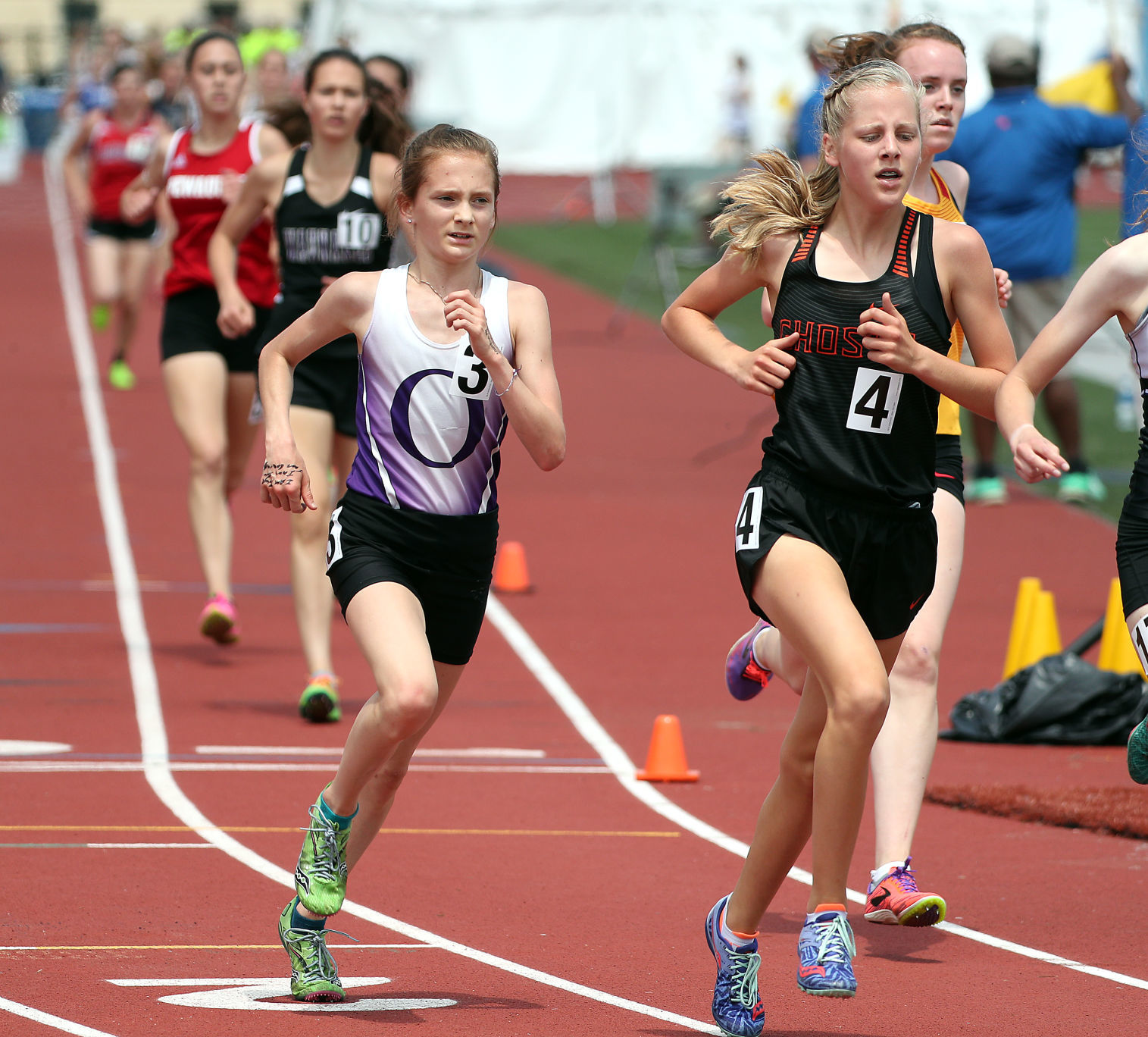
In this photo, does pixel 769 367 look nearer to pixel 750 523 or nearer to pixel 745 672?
pixel 750 523

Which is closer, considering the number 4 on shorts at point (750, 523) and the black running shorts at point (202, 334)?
the number 4 on shorts at point (750, 523)

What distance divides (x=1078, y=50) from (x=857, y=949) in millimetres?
34398

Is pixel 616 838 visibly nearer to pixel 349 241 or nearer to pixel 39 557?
pixel 349 241

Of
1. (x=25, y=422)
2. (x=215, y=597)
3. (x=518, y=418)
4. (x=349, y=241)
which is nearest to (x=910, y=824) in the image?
(x=518, y=418)

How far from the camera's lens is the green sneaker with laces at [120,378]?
65.1 ft

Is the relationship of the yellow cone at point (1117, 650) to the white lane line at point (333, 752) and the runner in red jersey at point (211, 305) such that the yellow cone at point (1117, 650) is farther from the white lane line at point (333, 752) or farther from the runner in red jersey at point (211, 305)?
the runner in red jersey at point (211, 305)

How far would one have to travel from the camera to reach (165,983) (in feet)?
17.5

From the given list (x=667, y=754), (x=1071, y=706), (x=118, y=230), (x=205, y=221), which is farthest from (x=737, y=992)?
(x=118, y=230)

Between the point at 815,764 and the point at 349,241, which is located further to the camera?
the point at 349,241

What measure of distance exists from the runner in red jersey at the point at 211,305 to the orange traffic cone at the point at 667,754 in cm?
244

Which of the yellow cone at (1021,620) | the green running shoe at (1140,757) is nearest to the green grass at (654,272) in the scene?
the yellow cone at (1021,620)

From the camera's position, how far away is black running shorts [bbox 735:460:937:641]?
16.6ft

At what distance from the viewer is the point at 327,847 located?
17.2 ft

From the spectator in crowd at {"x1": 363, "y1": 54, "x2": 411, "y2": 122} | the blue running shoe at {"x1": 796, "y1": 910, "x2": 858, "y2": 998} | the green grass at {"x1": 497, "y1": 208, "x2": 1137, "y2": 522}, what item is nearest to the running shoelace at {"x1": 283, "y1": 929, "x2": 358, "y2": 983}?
the blue running shoe at {"x1": 796, "y1": 910, "x2": 858, "y2": 998}
